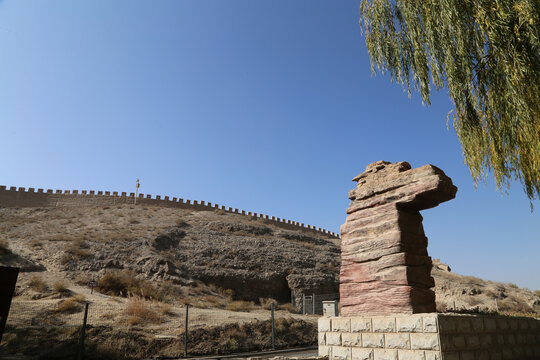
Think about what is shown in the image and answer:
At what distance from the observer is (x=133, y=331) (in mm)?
14945

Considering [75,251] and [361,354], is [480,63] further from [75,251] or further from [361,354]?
[75,251]

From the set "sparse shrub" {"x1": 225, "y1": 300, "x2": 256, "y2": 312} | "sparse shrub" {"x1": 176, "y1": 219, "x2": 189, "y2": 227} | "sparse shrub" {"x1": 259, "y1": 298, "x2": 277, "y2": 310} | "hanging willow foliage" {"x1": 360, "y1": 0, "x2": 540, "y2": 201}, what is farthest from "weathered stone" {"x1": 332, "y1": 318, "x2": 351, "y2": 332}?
"sparse shrub" {"x1": 176, "y1": 219, "x2": 189, "y2": 227}

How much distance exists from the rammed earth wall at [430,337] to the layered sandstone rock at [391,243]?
312 mm

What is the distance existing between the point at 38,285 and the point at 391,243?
72.6 feet

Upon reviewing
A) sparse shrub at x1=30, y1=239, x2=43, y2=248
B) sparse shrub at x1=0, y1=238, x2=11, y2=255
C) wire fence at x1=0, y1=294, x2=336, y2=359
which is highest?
sparse shrub at x1=30, y1=239, x2=43, y2=248

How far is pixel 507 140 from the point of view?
8039mm

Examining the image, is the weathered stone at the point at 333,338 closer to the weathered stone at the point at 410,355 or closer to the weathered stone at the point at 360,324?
the weathered stone at the point at 360,324

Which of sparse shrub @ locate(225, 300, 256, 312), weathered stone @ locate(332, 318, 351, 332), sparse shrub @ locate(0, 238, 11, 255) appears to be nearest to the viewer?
weathered stone @ locate(332, 318, 351, 332)

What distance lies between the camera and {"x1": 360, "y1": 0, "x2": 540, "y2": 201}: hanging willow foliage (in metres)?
6.97

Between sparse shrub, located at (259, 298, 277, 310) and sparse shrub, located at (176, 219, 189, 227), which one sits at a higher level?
sparse shrub, located at (176, 219, 189, 227)

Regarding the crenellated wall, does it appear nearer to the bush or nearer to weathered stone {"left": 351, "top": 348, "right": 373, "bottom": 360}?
the bush

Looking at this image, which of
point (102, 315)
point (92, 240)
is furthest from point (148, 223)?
point (102, 315)

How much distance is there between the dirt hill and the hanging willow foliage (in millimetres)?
18698

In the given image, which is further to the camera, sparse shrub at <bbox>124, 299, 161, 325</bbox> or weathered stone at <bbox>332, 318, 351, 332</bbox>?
sparse shrub at <bbox>124, 299, 161, 325</bbox>
